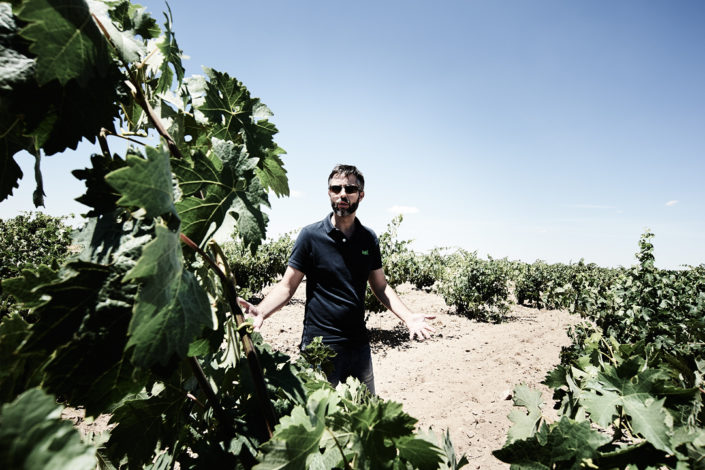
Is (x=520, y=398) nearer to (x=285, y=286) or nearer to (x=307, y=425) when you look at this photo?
(x=307, y=425)

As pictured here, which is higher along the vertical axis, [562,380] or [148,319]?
[148,319]

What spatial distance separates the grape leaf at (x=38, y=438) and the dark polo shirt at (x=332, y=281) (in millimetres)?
3023

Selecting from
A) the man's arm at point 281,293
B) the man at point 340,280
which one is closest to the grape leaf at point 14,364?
the man's arm at point 281,293

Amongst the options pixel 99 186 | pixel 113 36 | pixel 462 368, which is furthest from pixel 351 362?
pixel 462 368

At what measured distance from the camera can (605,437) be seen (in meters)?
0.86

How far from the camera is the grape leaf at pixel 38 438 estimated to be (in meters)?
0.42

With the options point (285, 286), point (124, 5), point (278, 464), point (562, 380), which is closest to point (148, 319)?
point (278, 464)

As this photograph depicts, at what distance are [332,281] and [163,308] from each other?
299 centimetres

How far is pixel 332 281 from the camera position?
3543 millimetres

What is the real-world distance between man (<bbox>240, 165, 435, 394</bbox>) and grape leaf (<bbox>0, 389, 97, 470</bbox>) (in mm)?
2836

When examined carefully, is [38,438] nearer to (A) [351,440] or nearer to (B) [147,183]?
(B) [147,183]

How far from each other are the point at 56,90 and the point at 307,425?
85 centimetres

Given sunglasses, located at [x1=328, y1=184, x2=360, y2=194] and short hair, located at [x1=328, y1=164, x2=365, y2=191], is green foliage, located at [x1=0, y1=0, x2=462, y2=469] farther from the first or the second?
short hair, located at [x1=328, y1=164, x2=365, y2=191]

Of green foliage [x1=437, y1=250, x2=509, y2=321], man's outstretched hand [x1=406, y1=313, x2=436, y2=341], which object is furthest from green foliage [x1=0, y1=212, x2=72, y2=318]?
green foliage [x1=437, y1=250, x2=509, y2=321]
